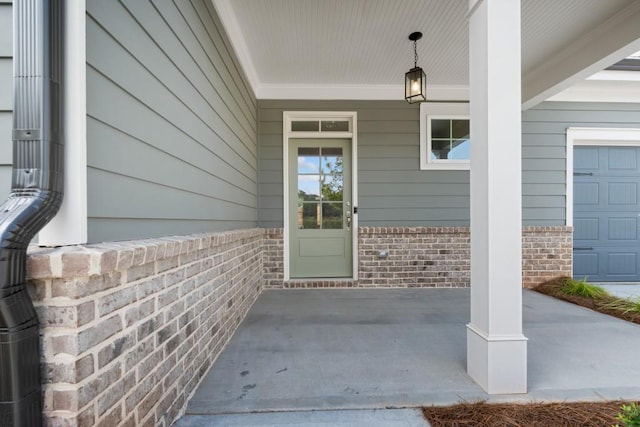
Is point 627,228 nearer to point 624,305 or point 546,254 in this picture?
point 546,254

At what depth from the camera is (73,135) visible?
0.93m

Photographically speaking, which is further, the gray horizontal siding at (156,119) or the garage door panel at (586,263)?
the garage door panel at (586,263)

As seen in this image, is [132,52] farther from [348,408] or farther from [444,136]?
[444,136]

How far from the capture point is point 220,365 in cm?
196

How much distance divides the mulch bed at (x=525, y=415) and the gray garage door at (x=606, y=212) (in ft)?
11.8

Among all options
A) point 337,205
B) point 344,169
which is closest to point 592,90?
point 344,169

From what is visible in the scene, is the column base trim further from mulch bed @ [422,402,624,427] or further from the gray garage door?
the gray garage door

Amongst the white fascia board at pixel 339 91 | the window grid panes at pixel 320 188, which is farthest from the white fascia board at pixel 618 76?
the window grid panes at pixel 320 188

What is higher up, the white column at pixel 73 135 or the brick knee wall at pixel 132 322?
the white column at pixel 73 135

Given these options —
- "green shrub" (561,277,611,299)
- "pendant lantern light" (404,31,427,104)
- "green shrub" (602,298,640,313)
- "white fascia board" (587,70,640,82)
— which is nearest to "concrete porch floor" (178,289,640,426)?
"green shrub" (602,298,640,313)

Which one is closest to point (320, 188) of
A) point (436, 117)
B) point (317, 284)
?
point (317, 284)

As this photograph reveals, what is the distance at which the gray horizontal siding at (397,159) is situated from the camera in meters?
4.00

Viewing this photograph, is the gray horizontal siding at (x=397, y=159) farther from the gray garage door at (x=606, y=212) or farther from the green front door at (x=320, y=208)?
the gray garage door at (x=606, y=212)

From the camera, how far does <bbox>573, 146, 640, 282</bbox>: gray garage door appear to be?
425 cm
